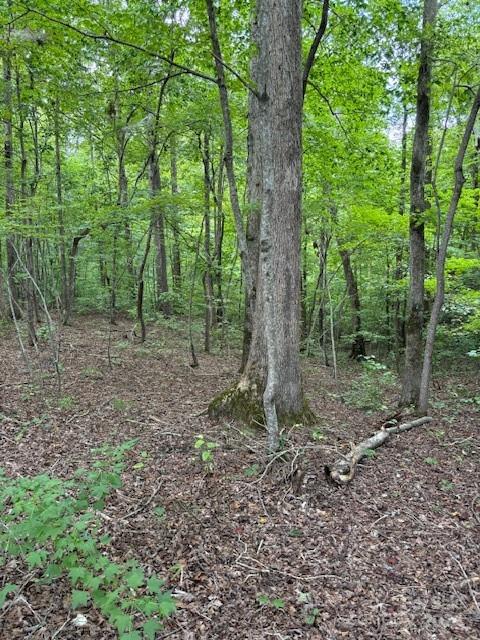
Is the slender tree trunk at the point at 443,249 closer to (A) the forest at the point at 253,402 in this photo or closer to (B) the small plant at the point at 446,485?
(A) the forest at the point at 253,402

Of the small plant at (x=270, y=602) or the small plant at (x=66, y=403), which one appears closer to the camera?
the small plant at (x=270, y=602)

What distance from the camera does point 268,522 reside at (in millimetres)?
3600

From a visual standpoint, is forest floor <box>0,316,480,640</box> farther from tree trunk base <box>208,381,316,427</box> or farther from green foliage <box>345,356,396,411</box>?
green foliage <box>345,356,396,411</box>

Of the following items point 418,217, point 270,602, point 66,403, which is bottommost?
point 270,602

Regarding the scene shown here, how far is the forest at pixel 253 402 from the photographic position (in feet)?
8.93

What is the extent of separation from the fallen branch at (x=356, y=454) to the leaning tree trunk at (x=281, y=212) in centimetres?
79

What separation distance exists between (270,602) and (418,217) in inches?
224

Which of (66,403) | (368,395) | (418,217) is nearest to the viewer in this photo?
(66,403)

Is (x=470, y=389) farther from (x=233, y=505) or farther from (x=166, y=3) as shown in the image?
(x=166, y=3)

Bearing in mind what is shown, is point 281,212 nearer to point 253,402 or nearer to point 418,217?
point 253,402

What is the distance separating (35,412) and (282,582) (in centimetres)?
439

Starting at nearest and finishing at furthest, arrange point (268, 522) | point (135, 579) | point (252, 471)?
point (135, 579)
point (268, 522)
point (252, 471)

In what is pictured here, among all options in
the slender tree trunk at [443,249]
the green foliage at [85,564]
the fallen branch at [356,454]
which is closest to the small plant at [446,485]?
the fallen branch at [356,454]

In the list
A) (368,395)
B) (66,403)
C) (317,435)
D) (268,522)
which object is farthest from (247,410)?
(368,395)
